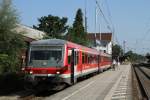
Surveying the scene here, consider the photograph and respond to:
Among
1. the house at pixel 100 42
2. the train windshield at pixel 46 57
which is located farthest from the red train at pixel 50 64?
the house at pixel 100 42

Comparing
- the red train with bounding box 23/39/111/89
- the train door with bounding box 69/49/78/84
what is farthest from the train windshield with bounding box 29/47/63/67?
the train door with bounding box 69/49/78/84

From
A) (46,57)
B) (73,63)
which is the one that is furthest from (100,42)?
(46,57)

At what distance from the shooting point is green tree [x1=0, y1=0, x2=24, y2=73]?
24.5m

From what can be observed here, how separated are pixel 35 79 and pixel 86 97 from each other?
3198 millimetres

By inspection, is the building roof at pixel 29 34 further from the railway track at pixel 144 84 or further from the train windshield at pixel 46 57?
the railway track at pixel 144 84

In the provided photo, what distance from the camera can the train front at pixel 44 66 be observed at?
2155 cm

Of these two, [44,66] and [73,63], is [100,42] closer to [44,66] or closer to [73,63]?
[73,63]

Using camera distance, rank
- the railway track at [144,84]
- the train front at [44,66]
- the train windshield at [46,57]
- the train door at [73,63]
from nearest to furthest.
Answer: the train front at [44,66] < the train windshield at [46,57] < the railway track at [144,84] < the train door at [73,63]

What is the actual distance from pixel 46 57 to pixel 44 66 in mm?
716

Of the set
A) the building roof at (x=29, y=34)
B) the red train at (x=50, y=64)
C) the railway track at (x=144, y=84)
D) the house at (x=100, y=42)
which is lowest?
the railway track at (x=144, y=84)

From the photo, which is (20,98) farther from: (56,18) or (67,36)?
(56,18)

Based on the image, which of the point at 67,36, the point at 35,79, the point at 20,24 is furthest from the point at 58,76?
the point at 67,36

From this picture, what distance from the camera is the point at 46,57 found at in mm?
22609

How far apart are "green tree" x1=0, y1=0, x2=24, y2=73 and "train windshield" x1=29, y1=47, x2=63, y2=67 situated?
2.37 metres
